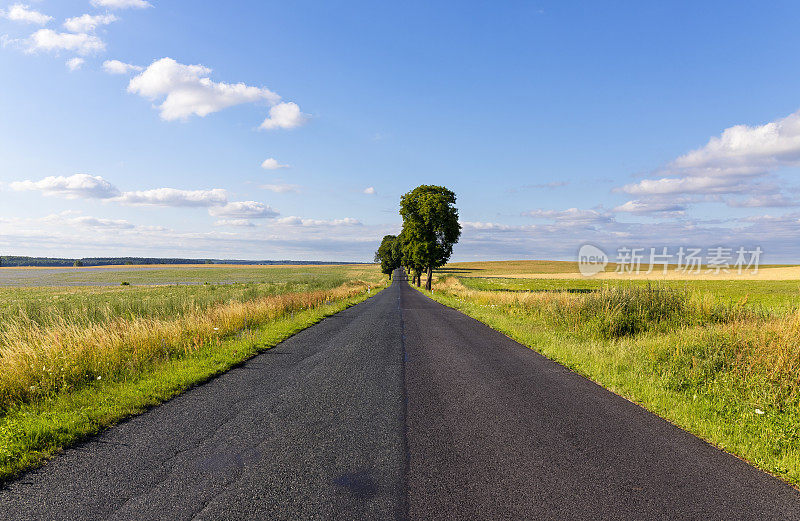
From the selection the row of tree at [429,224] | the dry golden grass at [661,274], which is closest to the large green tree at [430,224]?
the row of tree at [429,224]

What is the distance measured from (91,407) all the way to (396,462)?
5.14m

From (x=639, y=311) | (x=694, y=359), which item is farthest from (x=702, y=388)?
(x=639, y=311)

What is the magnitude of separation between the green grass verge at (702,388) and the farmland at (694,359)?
2 centimetres

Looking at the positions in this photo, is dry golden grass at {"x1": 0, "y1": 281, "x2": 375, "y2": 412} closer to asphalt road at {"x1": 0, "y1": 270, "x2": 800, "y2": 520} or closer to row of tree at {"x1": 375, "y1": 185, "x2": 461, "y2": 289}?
asphalt road at {"x1": 0, "y1": 270, "x2": 800, "y2": 520}

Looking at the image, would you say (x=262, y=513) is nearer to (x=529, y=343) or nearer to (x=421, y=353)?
(x=421, y=353)

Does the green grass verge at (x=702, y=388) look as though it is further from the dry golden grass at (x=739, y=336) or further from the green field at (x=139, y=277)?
the green field at (x=139, y=277)

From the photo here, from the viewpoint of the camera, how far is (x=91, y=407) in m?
6.47

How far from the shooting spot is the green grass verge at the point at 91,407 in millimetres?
5070

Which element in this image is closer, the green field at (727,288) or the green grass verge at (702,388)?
the green grass verge at (702,388)

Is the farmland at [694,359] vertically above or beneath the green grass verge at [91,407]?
above

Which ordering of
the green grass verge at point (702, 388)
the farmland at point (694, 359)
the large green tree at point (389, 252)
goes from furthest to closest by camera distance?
the large green tree at point (389, 252), the farmland at point (694, 359), the green grass verge at point (702, 388)

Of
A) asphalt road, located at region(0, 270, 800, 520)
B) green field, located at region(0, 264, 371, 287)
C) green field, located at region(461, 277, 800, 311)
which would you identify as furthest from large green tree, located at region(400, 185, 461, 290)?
asphalt road, located at region(0, 270, 800, 520)

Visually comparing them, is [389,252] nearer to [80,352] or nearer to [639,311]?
[639,311]

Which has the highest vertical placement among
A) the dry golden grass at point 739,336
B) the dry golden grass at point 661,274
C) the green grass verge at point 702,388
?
the dry golden grass at point 661,274
